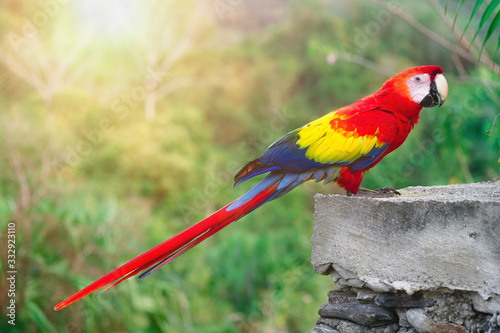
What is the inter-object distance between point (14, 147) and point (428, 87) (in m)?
4.07

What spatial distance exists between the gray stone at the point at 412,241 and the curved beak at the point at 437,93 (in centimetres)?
30

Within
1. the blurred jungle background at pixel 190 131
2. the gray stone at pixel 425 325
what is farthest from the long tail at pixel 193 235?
the blurred jungle background at pixel 190 131

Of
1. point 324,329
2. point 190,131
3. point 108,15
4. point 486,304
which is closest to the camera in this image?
point 486,304

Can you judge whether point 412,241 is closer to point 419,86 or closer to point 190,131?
point 419,86

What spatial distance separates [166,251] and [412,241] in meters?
0.69

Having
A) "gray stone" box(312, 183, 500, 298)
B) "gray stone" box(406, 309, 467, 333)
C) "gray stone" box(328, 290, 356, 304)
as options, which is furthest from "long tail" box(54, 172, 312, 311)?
"gray stone" box(406, 309, 467, 333)

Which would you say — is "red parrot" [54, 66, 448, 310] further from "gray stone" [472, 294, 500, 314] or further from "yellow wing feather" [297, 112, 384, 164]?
"gray stone" [472, 294, 500, 314]

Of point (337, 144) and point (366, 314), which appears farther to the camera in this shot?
point (337, 144)

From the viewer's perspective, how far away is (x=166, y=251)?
141cm

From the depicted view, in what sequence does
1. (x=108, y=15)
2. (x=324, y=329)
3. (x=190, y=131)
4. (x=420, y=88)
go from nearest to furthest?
(x=324, y=329)
(x=420, y=88)
(x=108, y=15)
(x=190, y=131)

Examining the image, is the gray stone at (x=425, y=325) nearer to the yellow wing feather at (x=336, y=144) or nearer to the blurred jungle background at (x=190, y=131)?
the yellow wing feather at (x=336, y=144)

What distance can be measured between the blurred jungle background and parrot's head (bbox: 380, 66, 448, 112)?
0.21m

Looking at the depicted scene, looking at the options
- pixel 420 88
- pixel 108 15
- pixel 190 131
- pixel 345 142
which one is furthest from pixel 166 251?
pixel 108 15

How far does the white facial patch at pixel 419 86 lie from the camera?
5.24ft
